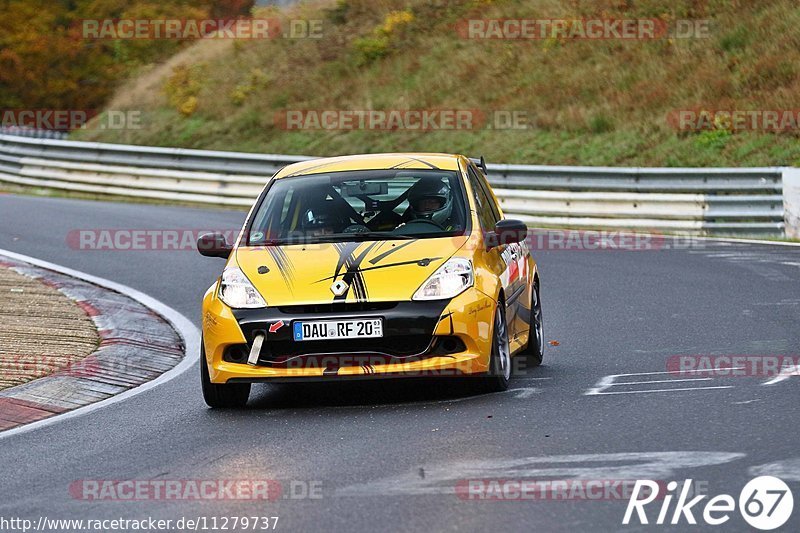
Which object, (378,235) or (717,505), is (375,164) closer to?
(378,235)

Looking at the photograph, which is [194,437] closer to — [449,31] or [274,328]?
[274,328]

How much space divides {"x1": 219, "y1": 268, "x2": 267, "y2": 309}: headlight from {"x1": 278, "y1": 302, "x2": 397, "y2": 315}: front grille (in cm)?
20

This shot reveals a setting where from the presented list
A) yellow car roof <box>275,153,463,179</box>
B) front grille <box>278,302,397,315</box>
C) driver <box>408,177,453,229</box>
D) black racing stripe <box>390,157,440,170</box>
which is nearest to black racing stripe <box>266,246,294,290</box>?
front grille <box>278,302,397,315</box>

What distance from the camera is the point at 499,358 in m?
9.16

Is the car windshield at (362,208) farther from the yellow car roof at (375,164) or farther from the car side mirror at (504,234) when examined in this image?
the car side mirror at (504,234)

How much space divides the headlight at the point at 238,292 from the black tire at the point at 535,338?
8.12 ft

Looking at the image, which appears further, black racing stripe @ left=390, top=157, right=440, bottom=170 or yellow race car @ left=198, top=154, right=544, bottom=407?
black racing stripe @ left=390, top=157, right=440, bottom=170

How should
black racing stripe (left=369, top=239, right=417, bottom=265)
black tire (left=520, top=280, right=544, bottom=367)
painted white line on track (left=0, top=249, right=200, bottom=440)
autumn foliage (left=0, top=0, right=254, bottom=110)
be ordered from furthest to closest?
autumn foliage (left=0, top=0, right=254, bottom=110), black tire (left=520, top=280, right=544, bottom=367), painted white line on track (left=0, top=249, right=200, bottom=440), black racing stripe (left=369, top=239, right=417, bottom=265)

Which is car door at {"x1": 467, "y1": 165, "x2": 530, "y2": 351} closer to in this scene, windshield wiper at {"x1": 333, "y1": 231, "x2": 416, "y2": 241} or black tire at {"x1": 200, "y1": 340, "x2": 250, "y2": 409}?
windshield wiper at {"x1": 333, "y1": 231, "x2": 416, "y2": 241}

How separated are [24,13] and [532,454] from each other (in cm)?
4572

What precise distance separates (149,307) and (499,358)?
6.12m

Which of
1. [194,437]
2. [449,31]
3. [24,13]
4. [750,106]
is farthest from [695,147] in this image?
[24,13]

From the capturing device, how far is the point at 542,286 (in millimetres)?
16078

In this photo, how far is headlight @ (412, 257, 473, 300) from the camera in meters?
8.79
